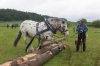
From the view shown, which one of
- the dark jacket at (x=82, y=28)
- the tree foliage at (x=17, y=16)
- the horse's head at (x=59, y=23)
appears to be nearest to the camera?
the horse's head at (x=59, y=23)

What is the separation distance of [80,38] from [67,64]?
3646 millimetres

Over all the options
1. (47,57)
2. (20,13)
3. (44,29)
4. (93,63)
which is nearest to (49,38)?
(44,29)

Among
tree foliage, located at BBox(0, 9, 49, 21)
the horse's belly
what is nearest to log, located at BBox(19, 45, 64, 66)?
the horse's belly

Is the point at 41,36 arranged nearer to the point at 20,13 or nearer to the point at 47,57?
the point at 47,57

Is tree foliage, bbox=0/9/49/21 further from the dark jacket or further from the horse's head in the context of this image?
the horse's head

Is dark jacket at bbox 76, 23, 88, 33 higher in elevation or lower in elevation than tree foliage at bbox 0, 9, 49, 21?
lower

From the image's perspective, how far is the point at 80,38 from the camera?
40.6 ft

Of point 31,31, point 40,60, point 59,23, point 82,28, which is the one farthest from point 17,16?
point 40,60

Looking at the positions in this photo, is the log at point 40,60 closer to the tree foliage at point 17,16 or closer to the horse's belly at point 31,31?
the horse's belly at point 31,31

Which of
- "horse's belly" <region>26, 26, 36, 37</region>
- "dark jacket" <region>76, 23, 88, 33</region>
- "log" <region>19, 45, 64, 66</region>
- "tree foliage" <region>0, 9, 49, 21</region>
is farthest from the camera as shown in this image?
"tree foliage" <region>0, 9, 49, 21</region>

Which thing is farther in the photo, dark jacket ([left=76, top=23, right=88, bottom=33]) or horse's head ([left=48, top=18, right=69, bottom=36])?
dark jacket ([left=76, top=23, right=88, bottom=33])

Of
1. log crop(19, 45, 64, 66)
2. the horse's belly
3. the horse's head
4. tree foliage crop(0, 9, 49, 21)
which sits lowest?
log crop(19, 45, 64, 66)

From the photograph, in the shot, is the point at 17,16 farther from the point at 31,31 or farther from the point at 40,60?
the point at 40,60

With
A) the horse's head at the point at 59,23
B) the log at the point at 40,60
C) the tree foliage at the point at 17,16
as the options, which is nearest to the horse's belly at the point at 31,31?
the horse's head at the point at 59,23
